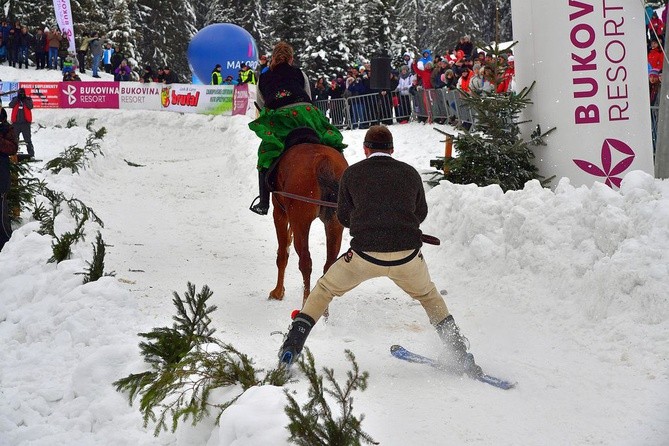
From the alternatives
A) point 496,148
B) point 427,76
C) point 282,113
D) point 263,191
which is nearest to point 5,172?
point 263,191

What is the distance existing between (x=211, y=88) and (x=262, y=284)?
22.1 metres

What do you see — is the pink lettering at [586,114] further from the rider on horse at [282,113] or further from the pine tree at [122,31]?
the pine tree at [122,31]

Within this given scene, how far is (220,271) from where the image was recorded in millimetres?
9719

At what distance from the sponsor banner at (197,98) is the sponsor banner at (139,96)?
25cm

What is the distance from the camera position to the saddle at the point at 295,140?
27.1ft

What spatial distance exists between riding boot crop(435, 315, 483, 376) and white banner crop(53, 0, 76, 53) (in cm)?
3462

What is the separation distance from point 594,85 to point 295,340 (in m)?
6.82

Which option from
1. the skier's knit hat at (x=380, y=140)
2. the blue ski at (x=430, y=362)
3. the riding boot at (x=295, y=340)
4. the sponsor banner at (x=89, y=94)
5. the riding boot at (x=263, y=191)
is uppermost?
the sponsor banner at (x=89, y=94)

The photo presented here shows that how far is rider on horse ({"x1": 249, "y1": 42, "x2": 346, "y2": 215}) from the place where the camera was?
8383 millimetres

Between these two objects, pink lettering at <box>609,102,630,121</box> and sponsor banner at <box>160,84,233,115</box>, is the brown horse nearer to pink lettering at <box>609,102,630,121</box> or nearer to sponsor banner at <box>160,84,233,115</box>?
pink lettering at <box>609,102,630,121</box>

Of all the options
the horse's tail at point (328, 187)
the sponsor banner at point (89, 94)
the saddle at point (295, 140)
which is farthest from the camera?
the sponsor banner at point (89, 94)

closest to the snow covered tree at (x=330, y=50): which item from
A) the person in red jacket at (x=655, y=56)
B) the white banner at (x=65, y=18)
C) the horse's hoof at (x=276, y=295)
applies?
the white banner at (x=65, y=18)

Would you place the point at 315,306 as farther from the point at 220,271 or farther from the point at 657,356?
the point at 220,271

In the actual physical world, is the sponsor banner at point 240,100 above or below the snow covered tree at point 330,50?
below
